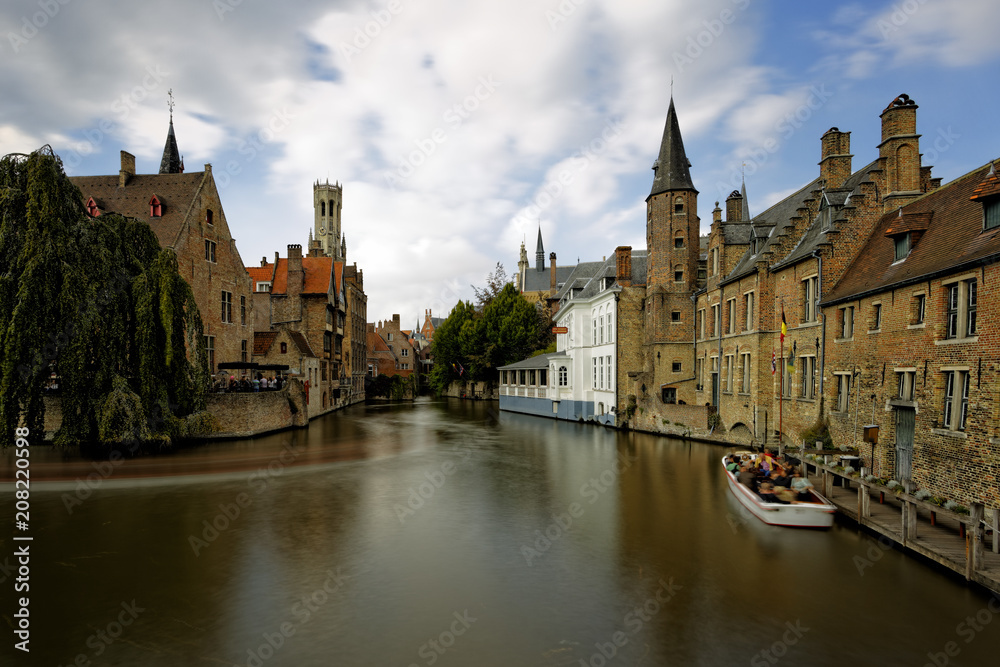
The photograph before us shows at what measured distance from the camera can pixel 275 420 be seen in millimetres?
31453

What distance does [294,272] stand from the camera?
44.8m

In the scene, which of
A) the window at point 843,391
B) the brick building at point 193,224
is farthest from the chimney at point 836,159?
the brick building at point 193,224

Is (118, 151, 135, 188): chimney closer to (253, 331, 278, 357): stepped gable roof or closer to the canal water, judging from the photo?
(253, 331, 278, 357): stepped gable roof

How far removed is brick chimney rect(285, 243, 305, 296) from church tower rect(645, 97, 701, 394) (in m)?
27.4

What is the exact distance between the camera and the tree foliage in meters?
60.4

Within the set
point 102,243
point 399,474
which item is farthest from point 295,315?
point 399,474

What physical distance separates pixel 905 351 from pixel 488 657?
13481mm

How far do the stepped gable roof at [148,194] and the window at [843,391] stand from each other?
32094 mm

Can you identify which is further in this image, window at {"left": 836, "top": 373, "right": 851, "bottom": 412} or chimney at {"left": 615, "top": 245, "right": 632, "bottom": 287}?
chimney at {"left": 615, "top": 245, "right": 632, "bottom": 287}

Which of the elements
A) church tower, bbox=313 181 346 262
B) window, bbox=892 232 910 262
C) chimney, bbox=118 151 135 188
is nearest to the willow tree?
chimney, bbox=118 151 135 188

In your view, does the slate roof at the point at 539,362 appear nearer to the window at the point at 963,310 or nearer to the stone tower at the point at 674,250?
the stone tower at the point at 674,250

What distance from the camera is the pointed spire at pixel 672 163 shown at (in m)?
32.2

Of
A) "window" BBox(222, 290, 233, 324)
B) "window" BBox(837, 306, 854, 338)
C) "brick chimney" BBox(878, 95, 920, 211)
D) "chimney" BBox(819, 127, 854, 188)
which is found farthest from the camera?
"window" BBox(222, 290, 233, 324)

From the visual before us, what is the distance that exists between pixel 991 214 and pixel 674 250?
1942cm
